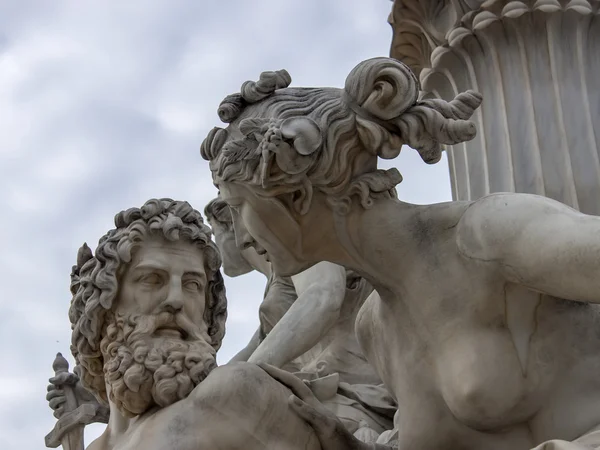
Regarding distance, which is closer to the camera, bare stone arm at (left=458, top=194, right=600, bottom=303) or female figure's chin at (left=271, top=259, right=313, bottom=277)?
bare stone arm at (left=458, top=194, right=600, bottom=303)

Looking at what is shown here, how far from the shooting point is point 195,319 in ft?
16.4

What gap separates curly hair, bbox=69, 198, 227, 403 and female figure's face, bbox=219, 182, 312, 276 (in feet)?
1.86

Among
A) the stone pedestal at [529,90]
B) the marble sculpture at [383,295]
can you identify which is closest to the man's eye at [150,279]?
the marble sculpture at [383,295]

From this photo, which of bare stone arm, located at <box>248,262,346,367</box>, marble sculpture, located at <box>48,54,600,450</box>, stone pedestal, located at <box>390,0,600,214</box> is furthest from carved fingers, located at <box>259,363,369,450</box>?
stone pedestal, located at <box>390,0,600,214</box>

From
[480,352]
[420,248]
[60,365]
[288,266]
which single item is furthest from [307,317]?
[480,352]

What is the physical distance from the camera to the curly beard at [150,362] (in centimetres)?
470

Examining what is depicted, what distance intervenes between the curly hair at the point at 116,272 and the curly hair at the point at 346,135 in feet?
1.94

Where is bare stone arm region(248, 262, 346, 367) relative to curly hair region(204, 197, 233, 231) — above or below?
below

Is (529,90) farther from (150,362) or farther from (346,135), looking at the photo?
(150,362)

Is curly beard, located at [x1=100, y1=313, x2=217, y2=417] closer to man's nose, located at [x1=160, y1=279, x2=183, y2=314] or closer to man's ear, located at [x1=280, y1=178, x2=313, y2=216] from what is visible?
man's nose, located at [x1=160, y1=279, x2=183, y2=314]

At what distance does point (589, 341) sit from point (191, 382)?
1326 millimetres

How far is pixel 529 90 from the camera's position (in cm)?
652

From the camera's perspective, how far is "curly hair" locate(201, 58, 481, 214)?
4367 millimetres

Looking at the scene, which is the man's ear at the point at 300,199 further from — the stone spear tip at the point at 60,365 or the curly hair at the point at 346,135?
the stone spear tip at the point at 60,365
